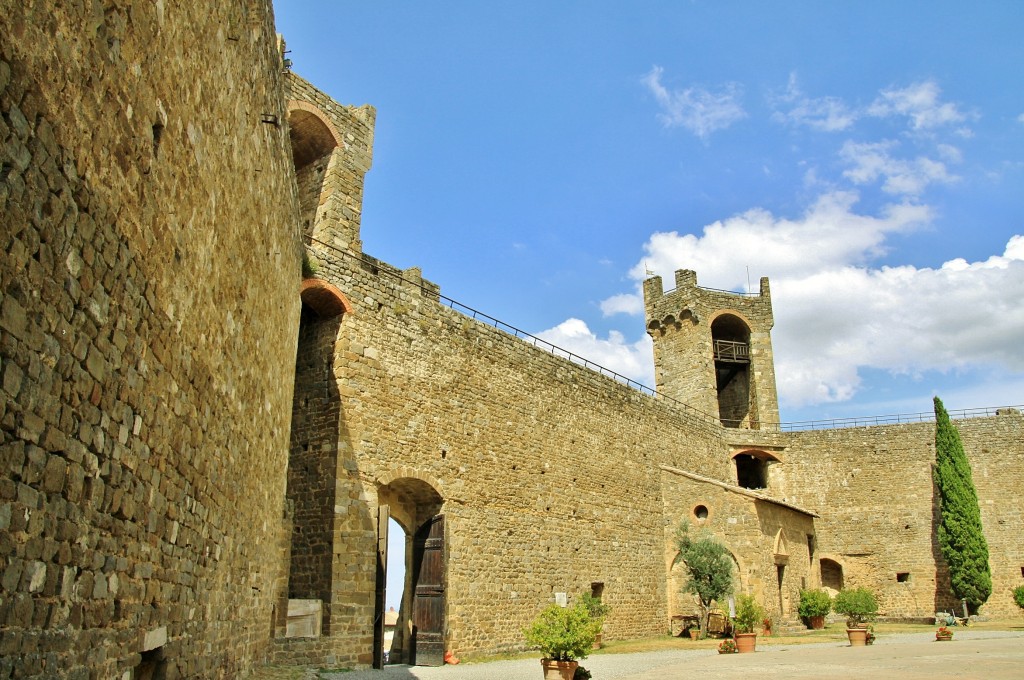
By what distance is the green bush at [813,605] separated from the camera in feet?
79.0

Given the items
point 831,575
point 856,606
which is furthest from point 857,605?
point 831,575

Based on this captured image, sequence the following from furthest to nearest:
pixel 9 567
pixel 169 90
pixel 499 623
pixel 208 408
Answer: pixel 499 623 → pixel 208 408 → pixel 169 90 → pixel 9 567

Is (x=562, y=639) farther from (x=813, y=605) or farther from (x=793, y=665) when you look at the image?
(x=813, y=605)

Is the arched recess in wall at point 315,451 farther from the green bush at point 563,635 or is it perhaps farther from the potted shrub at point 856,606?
the potted shrub at point 856,606

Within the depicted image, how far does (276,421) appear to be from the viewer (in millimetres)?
10289

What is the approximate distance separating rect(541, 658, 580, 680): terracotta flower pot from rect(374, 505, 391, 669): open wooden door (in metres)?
3.73

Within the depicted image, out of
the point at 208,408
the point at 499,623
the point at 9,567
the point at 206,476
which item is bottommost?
the point at 499,623

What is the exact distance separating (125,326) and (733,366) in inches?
1290

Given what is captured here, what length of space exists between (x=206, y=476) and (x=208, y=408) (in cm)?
57

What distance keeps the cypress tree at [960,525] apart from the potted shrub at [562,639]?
20505 mm

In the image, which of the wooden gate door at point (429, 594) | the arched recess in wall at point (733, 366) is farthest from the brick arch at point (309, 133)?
the arched recess in wall at point (733, 366)

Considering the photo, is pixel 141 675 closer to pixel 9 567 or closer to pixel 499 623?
pixel 9 567

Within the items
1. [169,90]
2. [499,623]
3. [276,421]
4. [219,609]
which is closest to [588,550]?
[499,623]

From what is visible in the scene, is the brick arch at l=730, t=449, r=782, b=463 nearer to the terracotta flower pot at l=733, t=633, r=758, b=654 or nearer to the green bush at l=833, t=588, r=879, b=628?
the green bush at l=833, t=588, r=879, b=628
